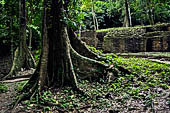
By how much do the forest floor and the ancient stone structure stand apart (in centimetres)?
868

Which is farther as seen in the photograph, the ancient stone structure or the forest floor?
the ancient stone structure

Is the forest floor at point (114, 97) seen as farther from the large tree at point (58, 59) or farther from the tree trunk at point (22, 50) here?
the tree trunk at point (22, 50)

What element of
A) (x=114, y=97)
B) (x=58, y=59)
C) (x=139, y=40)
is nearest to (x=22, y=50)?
(x=58, y=59)

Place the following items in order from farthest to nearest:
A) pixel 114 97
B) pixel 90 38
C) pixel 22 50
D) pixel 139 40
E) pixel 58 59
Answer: pixel 90 38, pixel 139 40, pixel 22 50, pixel 58 59, pixel 114 97

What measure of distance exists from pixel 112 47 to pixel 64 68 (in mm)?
10970

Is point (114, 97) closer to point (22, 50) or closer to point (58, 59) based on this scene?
point (58, 59)

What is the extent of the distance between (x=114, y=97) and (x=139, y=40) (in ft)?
36.6

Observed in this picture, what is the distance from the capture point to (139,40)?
1462cm

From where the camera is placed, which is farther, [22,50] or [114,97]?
[22,50]

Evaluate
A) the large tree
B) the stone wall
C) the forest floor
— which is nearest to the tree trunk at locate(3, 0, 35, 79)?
the large tree

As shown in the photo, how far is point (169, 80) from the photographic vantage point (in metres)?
5.21

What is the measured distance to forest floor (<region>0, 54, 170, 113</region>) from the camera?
158 inches

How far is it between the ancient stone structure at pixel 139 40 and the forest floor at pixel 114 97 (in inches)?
342

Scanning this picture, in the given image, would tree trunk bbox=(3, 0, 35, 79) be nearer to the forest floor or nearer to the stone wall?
the forest floor
